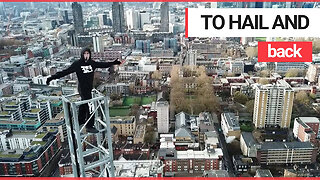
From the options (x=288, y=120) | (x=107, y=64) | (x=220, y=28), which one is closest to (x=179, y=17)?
(x=288, y=120)

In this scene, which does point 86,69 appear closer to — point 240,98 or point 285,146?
point 285,146

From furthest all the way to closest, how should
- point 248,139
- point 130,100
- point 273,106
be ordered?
point 130,100, point 273,106, point 248,139

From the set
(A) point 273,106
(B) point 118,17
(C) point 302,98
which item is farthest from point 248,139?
(B) point 118,17

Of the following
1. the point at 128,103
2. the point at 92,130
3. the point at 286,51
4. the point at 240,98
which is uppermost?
the point at 286,51

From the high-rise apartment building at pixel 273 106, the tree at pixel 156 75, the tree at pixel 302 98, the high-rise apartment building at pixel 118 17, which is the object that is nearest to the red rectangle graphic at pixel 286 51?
the high-rise apartment building at pixel 273 106

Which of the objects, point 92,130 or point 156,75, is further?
point 156,75

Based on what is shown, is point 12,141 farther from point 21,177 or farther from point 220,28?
point 220,28

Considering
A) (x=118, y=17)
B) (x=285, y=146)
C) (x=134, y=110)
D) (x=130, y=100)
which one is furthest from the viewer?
(x=118, y=17)

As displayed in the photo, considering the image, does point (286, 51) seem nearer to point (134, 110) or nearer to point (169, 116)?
point (169, 116)

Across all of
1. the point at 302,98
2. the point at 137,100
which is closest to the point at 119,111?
the point at 137,100

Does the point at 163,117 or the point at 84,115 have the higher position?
the point at 84,115
